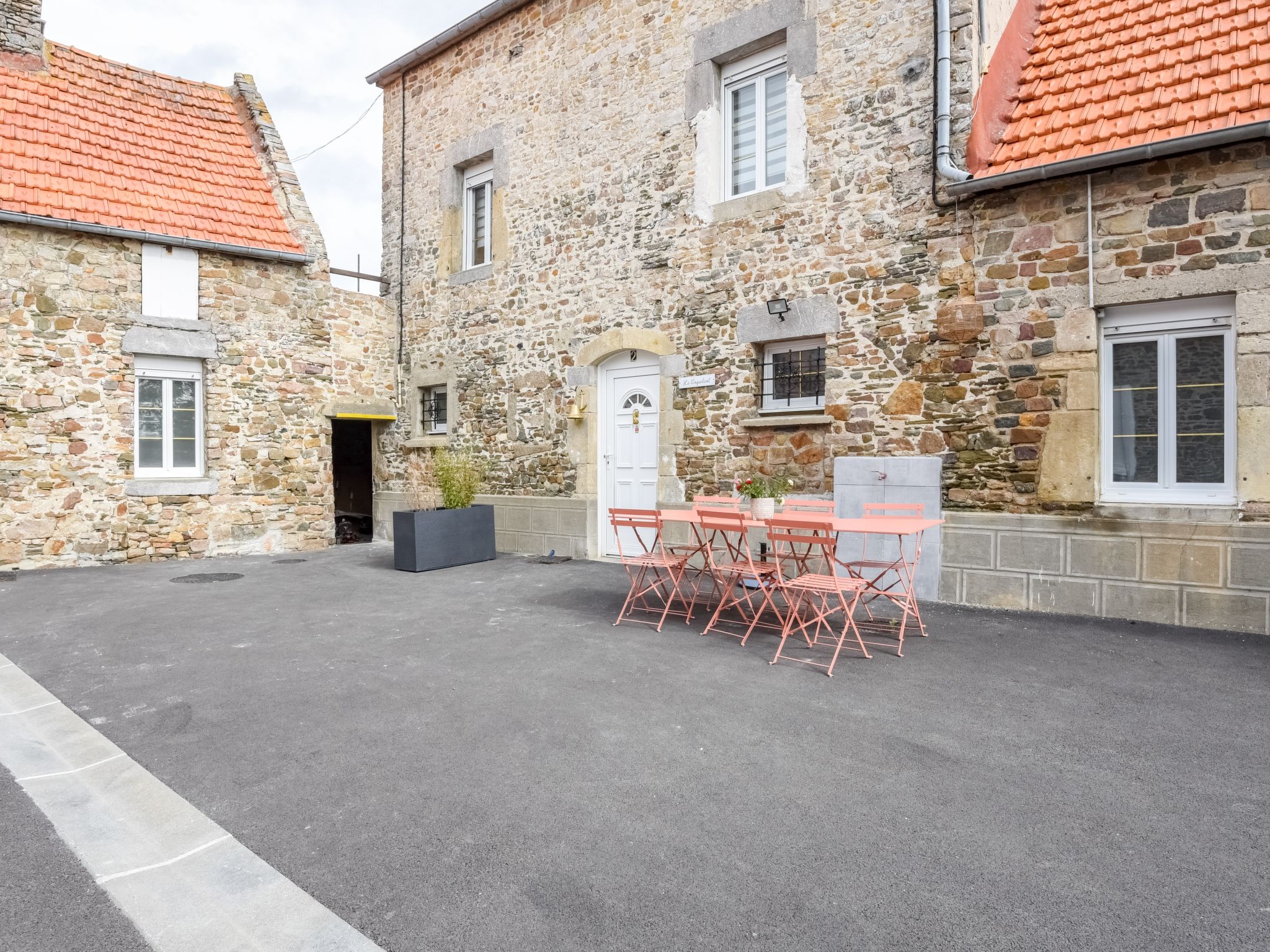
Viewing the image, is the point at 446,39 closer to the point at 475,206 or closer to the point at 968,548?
the point at 475,206

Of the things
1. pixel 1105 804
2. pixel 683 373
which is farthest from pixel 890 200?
pixel 1105 804

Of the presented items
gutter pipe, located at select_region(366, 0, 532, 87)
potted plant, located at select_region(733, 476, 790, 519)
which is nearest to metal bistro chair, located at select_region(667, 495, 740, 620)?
potted plant, located at select_region(733, 476, 790, 519)

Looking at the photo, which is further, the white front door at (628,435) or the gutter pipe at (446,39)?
the gutter pipe at (446,39)

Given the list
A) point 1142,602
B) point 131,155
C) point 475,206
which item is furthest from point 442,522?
point 1142,602

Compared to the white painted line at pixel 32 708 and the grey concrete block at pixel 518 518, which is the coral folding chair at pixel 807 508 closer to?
the grey concrete block at pixel 518 518

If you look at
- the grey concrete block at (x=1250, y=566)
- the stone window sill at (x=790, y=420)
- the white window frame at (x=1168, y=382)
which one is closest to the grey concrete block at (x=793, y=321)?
the stone window sill at (x=790, y=420)

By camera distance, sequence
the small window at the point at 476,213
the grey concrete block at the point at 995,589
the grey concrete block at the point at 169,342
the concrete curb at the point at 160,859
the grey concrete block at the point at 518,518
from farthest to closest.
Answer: the small window at the point at 476,213, the grey concrete block at the point at 518,518, the grey concrete block at the point at 169,342, the grey concrete block at the point at 995,589, the concrete curb at the point at 160,859

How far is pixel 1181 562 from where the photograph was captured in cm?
502

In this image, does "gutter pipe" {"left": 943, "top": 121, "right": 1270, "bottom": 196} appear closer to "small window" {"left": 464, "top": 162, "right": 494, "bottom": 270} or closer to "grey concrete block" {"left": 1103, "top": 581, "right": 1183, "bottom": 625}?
"grey concrete block" {"left": 1103, "top": 581, "right": 1183, "bottom": 625}

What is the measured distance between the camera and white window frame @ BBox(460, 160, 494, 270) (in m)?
9.76

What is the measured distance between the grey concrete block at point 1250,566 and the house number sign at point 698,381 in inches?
169

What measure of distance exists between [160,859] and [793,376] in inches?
235

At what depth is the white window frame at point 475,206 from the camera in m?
9.76

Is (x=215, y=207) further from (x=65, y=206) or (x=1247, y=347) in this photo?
(x=1247, y=347)
